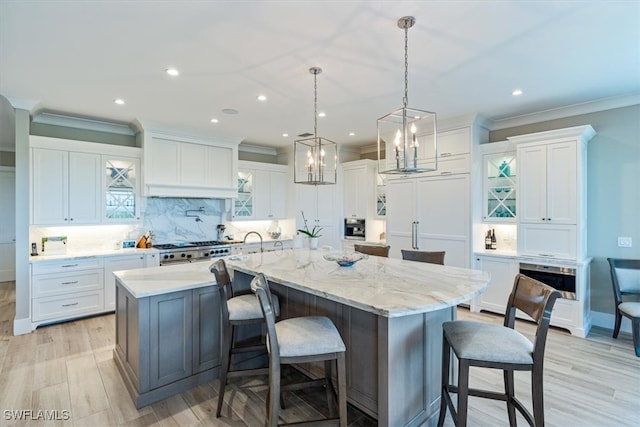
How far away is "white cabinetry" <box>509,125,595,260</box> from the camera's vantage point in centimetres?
378

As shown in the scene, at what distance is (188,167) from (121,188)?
1001 millimetres

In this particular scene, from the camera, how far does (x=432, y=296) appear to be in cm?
182

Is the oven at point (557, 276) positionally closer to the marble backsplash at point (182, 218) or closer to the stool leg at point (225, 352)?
the stool leg at point (225, 352)

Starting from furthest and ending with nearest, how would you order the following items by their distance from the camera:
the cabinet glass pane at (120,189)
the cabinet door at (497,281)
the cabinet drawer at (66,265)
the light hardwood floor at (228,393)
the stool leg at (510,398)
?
the cabinet glass pane at (120,189) < the cabinet door at (497,281) < the cabinet drawer at (66,265) < the light hardwood floor at (228,393) < the stool leg at (510,398)

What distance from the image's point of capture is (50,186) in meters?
4.16

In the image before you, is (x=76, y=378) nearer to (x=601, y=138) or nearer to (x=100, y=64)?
(x=100, y=64)

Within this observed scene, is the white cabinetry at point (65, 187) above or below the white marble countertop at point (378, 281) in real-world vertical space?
above

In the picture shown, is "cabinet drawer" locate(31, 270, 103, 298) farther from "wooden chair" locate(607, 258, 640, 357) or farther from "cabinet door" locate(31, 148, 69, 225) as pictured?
"wooden chair" locate(607, 258, 640, 357)

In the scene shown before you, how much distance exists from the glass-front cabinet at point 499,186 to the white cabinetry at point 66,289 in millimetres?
5495

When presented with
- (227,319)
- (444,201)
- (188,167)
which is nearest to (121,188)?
(188,167)

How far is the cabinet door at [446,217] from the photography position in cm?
458

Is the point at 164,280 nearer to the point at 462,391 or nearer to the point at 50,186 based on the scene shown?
the point at 462,391

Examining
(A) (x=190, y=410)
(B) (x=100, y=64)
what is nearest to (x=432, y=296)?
(A) (x=190, y=410)

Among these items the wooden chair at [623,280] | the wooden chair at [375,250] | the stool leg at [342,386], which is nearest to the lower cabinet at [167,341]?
the stool leg at [342,386]
